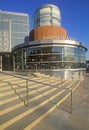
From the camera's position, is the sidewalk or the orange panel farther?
the orange panel

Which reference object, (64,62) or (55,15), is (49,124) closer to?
(64,62)

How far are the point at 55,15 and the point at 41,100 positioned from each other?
2068 inches

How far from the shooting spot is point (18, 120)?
22.7 ft

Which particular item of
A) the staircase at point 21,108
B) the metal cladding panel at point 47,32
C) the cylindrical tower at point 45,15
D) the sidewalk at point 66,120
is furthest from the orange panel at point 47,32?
the sidewalk at point 66,120

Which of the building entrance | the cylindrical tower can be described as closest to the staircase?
the building entrance

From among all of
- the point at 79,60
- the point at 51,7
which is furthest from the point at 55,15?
the point at 79,60

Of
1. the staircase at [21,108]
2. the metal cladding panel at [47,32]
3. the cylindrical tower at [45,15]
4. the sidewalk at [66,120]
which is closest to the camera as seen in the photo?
the staircase at [21,108]

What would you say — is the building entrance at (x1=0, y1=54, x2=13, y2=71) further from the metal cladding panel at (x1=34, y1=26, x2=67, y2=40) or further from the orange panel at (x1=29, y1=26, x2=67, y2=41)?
the metal cladding panel at (x1=34, y1=26, x2=67, y2=40)

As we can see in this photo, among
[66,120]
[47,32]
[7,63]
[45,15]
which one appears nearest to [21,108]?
[66,120]

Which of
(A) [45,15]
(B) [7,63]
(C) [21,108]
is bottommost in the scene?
(C) [21,108]

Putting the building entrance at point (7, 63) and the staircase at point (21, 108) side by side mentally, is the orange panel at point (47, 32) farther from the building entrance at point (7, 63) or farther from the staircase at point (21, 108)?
the staircase at point (21, 108)

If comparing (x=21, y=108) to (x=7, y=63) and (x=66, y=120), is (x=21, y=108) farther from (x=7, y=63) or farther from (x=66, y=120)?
(x=7, y=63)

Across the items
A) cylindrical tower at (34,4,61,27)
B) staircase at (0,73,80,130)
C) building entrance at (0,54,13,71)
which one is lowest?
staircase at (0,73,80,130)

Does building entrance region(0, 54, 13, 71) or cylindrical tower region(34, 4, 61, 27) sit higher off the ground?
cylindrical tower region(34, 4, 61, 27)
